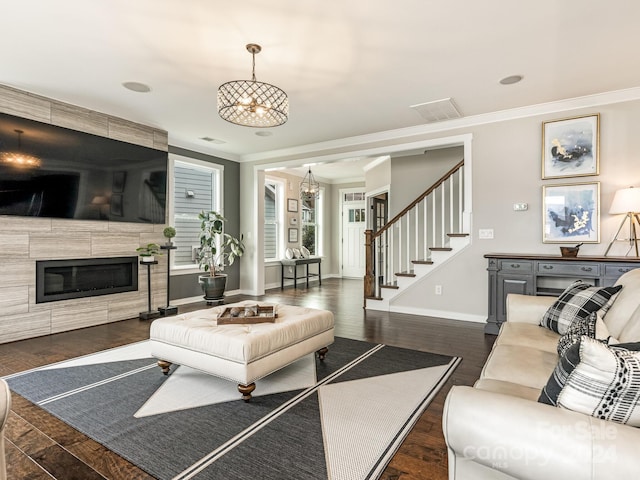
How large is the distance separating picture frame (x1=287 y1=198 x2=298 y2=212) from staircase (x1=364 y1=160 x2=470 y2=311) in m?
2.95

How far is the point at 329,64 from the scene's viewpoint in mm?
3322

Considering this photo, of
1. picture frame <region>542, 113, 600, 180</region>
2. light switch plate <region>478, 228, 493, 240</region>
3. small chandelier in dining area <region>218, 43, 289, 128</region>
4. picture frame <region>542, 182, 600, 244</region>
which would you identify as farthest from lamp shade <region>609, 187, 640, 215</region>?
small chandelier in dining area <region>218, 43, 289, 128</region>

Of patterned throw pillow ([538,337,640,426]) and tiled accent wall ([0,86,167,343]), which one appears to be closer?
patterned throw pillow ([538,337,640,426])

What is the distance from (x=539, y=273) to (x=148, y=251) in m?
5.00

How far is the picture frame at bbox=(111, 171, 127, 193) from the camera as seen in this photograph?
4766 mm

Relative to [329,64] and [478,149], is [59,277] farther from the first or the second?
[478,149]

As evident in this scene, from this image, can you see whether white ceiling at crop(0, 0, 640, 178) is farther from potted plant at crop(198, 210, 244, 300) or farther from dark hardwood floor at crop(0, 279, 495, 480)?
dark hardwood floor at crop(0, 279, 495, 480)

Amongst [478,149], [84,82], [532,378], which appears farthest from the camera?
[478,149]

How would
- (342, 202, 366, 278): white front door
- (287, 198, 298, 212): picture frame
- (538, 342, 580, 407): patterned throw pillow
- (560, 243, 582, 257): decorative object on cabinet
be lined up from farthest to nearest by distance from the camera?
(342, 202, 366, 278): white front door < (287, 198, 298, 212): picture frame < (560, 243, 582, 257): decorative object on cabinet < (538, 342, 580, 407): patterned throw pillow

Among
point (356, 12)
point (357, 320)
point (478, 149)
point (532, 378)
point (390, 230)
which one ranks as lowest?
point (357, 320)

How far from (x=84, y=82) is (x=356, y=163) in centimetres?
532

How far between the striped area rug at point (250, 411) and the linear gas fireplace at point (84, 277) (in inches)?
54.5

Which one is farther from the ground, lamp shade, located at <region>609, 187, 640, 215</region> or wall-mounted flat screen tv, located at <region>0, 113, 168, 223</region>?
wall-mounted flat screen tv, located at <region>0, 113, 168, 223</region>

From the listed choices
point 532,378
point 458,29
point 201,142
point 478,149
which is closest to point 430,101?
point 478,149
